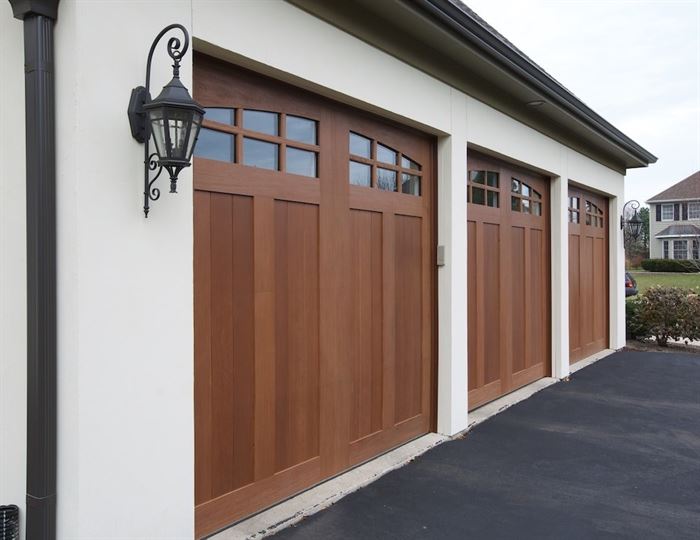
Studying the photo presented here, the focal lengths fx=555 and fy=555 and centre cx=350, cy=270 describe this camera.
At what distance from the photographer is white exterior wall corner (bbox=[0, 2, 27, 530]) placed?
2.24 meters

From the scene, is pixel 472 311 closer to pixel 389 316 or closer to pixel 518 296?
pixel 518 296

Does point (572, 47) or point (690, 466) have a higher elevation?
point (572, 47)

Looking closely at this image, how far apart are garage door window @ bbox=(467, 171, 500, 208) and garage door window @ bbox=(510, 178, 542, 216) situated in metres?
0.43

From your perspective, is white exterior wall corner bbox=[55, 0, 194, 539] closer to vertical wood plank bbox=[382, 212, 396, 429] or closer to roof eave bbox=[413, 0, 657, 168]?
vertical wood plank bbox=[382, 212, 396, 429]

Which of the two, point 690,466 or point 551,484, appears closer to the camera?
point 551,484

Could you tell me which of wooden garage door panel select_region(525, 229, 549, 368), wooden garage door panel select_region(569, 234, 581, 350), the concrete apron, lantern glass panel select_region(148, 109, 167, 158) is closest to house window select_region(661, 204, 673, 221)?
wooden garage door panel select_region(569, 234, 581, 350)

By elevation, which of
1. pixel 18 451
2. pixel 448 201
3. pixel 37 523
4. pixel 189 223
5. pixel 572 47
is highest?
pixel 572 47

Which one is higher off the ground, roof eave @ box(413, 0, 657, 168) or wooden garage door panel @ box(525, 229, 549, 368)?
roof eave @ box(413, 0, 657, 168)

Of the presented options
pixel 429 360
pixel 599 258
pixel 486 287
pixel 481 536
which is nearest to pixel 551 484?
pixel 481 536

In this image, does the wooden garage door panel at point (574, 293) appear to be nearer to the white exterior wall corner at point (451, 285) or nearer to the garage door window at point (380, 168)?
the white exterior wall corner at point (451, 285)

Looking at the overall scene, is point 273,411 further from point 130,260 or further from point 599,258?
point 599,258

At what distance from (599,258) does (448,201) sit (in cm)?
531

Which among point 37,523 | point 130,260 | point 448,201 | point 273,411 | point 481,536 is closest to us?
point 37,523

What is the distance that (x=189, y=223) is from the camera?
2543 mm
